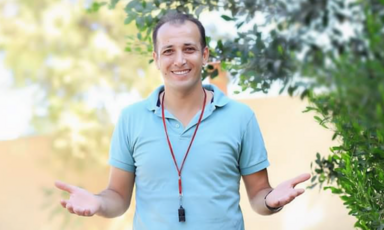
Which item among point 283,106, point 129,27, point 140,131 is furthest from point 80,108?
point 140,131

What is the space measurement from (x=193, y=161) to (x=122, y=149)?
261 millimetres

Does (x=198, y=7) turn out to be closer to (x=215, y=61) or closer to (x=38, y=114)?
(x=215, y=61)

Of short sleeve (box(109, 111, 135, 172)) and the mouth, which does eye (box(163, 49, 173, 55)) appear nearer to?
the mouth

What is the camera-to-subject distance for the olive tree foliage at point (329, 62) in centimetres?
100

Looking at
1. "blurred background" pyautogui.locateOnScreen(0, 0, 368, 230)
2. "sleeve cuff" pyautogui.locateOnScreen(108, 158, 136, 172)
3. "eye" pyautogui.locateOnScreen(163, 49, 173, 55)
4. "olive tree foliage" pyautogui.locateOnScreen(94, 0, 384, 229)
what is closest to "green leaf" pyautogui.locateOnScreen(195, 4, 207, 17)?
"olive tree foliage" pyautogui.locateOnScreen(94, 0, 384, 229)

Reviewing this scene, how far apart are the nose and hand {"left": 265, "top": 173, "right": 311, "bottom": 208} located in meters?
0.48

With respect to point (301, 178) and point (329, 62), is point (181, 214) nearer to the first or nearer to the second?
point (301, 178)

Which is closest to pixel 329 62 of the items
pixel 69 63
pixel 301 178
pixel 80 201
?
pixel 301 178

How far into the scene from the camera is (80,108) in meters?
6.76

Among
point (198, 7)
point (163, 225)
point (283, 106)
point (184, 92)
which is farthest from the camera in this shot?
point (283, 106)

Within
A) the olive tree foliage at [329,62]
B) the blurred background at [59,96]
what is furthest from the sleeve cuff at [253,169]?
the blurred background at [59,96]

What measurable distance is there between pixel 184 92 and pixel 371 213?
750mm

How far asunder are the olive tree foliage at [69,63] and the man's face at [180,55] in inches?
185

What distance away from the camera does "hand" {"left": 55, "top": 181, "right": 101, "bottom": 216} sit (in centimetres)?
186
